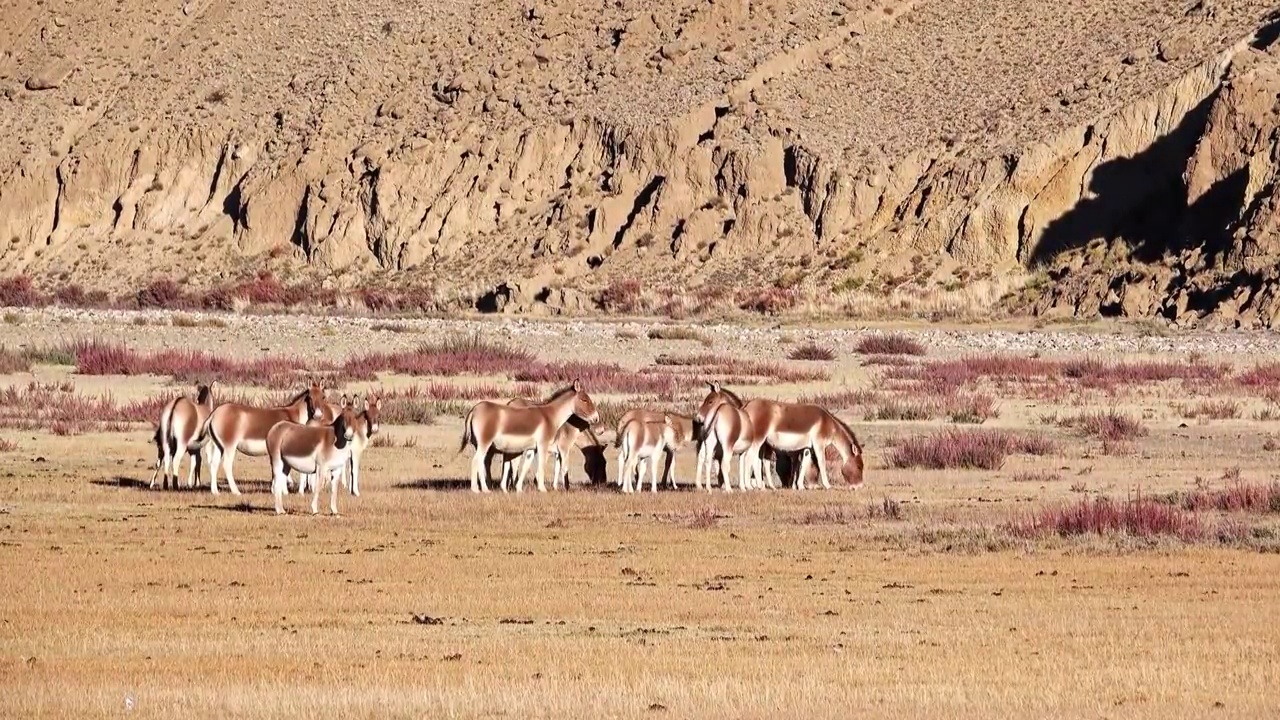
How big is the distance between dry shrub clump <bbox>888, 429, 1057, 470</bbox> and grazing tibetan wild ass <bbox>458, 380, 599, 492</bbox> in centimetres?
530

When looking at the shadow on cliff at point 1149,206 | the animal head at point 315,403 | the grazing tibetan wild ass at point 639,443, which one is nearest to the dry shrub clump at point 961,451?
the grazing tibetan wild ass at point 639,443

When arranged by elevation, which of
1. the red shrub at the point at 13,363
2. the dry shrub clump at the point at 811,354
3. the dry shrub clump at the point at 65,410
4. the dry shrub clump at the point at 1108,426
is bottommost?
the dry shrub clump at the point at 1108,426

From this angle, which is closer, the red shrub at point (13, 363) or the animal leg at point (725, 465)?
the animal leg at point (725, 465)

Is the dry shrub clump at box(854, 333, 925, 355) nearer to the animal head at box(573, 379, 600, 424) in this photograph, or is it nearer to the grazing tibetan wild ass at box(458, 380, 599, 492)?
the animal head at box(573, 379, 600, 424)

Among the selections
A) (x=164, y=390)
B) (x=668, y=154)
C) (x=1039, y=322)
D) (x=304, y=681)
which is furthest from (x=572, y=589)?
(x=668, y=154)

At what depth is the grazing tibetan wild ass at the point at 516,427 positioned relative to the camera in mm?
20734

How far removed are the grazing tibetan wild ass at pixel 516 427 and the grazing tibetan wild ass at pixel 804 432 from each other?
6.27 ft

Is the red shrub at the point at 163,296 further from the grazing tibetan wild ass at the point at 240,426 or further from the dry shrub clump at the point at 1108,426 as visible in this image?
the grazing tibetan wild ass at the point at 240,426

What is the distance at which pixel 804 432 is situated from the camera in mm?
21562

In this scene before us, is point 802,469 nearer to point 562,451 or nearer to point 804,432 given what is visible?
point 804,432

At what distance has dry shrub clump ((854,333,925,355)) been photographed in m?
47.8

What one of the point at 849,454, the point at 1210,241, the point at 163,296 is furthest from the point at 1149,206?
the point at 849,454

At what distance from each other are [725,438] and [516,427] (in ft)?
7.18

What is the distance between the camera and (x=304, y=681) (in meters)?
11.0
